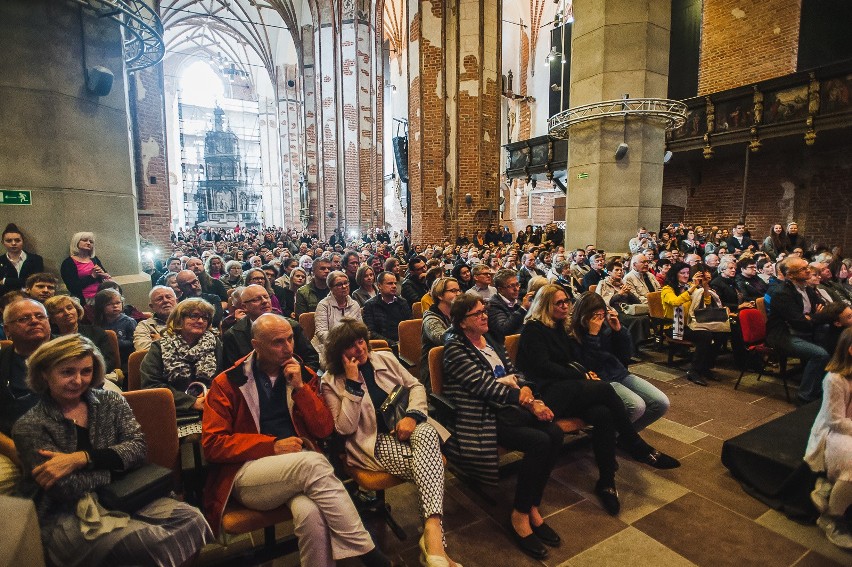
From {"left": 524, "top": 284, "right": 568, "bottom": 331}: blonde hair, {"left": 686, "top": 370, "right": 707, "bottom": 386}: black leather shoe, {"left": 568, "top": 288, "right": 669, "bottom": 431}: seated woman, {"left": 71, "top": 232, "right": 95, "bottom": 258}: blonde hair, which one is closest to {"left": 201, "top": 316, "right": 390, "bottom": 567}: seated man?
{"left": 524, "top": 284, "right": 568, "bottom": 331}: blonde hair

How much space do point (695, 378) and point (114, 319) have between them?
572 centimetres

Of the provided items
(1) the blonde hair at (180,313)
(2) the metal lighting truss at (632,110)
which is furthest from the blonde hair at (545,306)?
(2) the metal lighting truss at (632,110)

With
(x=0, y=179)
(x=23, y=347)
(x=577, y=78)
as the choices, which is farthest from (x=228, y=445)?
(x=577, y=78)

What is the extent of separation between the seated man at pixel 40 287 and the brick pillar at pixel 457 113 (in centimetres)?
965

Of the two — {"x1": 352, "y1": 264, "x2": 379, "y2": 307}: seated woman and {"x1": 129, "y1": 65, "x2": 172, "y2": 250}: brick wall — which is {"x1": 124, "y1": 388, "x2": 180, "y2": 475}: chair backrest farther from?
{"x1": 129, "y1": 65, "x2": 172, "y2": 250}: brick wall

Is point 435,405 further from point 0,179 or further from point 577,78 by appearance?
point 577,78

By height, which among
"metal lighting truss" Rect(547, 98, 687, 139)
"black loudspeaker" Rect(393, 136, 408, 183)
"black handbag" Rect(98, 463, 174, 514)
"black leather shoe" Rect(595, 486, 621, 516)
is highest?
"black loudspeaker" Rect(393, 136, 408, 183)

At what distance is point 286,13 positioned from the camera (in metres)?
22.8

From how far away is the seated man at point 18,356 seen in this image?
2184 mm

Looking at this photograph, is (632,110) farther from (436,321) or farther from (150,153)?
(150,153)

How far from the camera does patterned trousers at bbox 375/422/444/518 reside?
7.30 feet

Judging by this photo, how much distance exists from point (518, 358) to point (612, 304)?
2467 millimetres

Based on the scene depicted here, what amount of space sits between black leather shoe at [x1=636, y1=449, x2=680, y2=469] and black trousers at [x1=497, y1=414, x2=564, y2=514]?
1.09 metres

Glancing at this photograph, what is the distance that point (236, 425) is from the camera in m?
2.18
